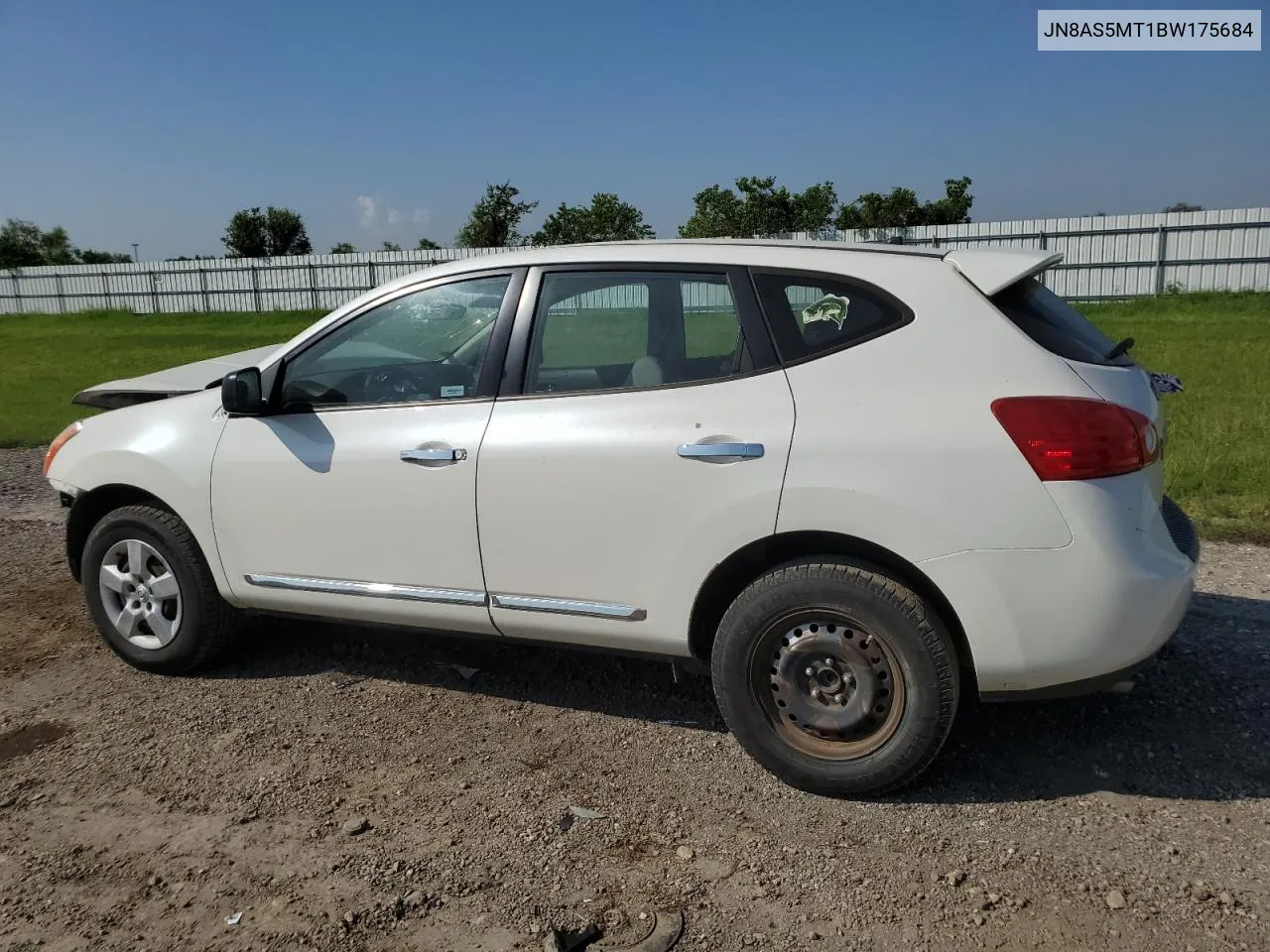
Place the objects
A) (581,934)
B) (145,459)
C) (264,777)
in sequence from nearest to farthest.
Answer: (581,934) < (264,777) < (145,459)

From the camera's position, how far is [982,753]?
3.68m

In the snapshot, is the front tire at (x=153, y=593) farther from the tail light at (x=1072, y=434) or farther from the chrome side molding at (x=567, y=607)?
the tail light at (x=1072, y=434)

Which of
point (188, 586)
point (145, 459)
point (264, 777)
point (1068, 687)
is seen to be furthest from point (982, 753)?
point (145, 459)

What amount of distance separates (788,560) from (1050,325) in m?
1.16

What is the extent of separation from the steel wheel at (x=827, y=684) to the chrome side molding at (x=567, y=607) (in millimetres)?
480

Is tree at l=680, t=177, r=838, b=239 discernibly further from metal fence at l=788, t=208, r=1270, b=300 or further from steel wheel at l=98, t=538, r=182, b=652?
steel wheel at l=98, t=538, r=182, b=652

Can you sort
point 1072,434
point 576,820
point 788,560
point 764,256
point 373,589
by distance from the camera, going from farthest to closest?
point 373,589 → point 764,256 → point 788,560 → point 576,820 → point 1072,434

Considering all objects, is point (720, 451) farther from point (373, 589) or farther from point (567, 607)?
point (373, 589)

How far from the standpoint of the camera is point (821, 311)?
3.44 metres

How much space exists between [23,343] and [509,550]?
28.8m

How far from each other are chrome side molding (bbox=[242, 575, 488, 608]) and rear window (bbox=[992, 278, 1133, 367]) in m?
2.13

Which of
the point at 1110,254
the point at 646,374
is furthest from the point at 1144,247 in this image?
the point at 646,374

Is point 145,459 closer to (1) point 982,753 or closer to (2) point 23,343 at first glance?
(1) point 982,753

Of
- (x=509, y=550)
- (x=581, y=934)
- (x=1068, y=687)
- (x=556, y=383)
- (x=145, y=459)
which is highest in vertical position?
(x=556, y=383)
